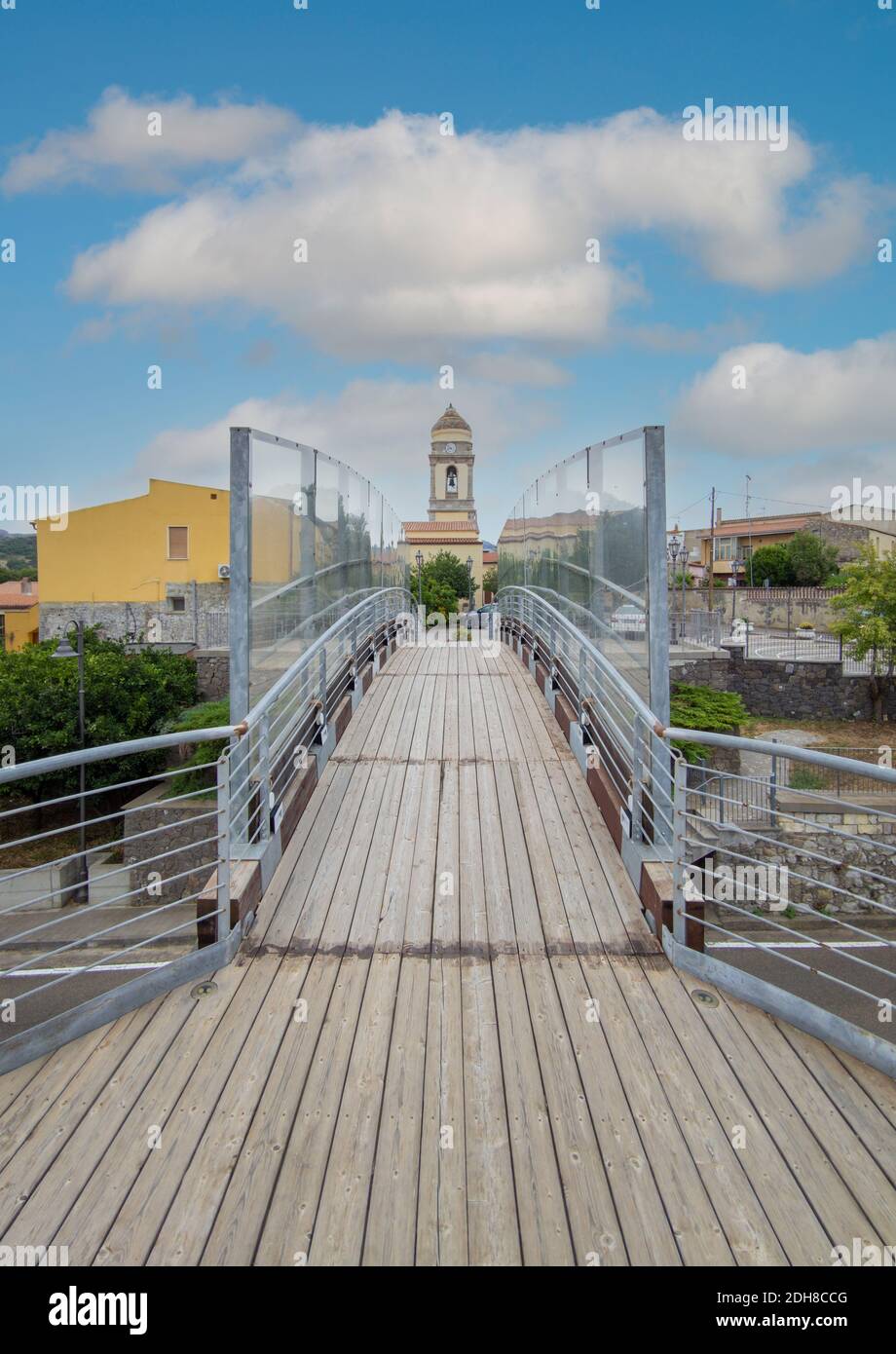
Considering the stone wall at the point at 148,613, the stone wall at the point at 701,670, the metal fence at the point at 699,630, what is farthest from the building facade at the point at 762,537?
the stone wall at the point at 148,613

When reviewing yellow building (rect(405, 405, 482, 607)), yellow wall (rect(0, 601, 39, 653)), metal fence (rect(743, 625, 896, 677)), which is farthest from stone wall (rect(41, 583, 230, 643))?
yellow building (rect(405, 405, 482, 607))

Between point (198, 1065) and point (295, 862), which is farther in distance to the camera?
point (295, 862)

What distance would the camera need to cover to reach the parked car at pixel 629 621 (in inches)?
219

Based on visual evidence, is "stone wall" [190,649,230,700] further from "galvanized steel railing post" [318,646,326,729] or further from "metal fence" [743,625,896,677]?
"galvanized steel railing post" [318,646,326,729]

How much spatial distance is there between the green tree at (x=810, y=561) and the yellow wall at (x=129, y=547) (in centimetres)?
4078

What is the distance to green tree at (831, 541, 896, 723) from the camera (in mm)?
28938

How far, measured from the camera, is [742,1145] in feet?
9.71

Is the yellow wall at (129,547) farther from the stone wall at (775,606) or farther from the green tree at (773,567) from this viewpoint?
the green tree at (773,567)

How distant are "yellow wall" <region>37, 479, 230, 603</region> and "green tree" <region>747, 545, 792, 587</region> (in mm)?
Answer: 40426

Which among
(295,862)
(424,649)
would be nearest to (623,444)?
(295,862)

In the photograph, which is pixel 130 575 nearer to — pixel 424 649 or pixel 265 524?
pixel 424 649

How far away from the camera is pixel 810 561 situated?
5750cm

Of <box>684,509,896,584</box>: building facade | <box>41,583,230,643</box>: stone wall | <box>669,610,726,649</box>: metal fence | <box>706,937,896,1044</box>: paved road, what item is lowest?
<box>706,937,896,1044</box>: paved road
